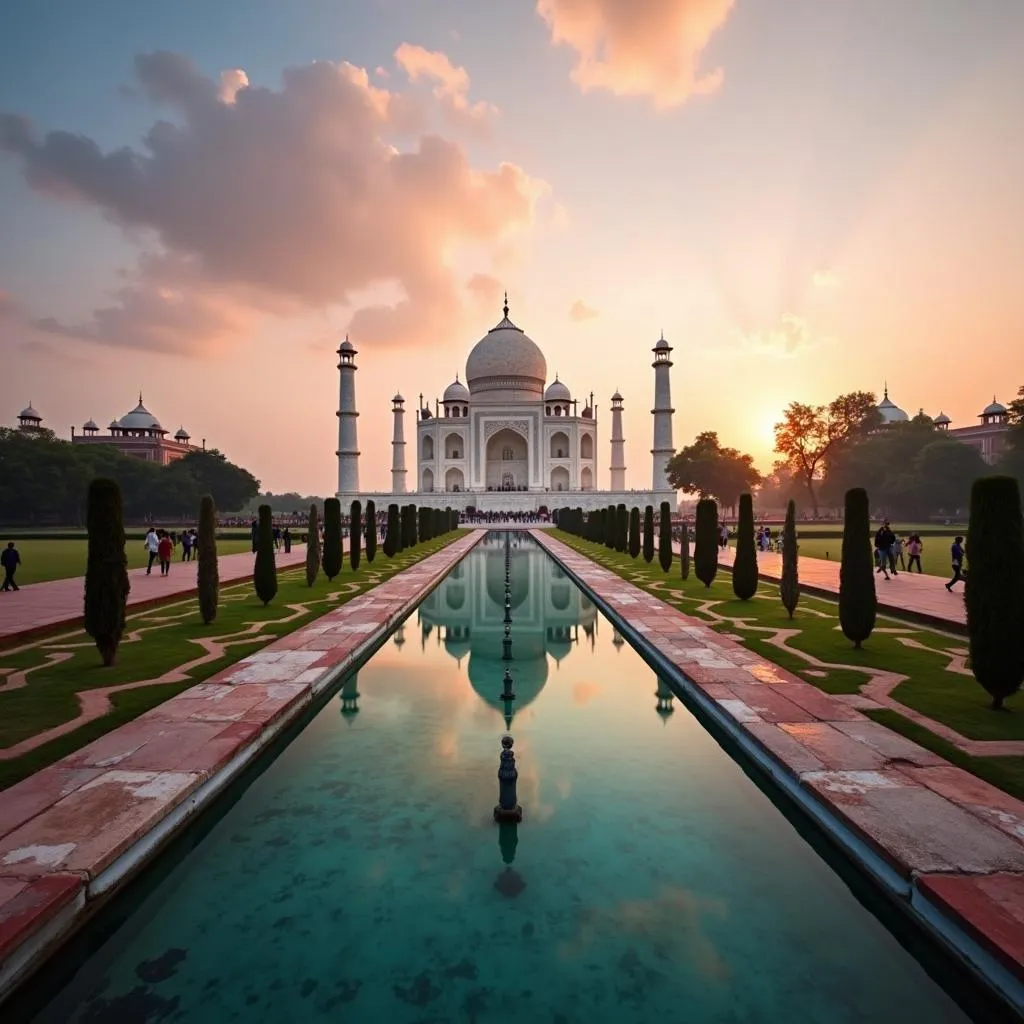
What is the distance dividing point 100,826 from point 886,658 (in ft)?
22.3

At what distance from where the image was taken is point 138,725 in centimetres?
463

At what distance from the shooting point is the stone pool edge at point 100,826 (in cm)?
245

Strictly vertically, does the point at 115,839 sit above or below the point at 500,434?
below

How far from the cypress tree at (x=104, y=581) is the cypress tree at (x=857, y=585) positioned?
289 inches

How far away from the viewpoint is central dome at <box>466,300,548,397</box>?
52062 millimetres

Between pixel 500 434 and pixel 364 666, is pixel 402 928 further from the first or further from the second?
pixel 500 434

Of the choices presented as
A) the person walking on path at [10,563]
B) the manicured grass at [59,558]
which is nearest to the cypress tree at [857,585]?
the person walking on path at [10,563]

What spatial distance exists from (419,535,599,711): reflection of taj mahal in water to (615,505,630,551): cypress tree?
5.26 meters

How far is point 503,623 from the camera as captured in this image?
9.46m

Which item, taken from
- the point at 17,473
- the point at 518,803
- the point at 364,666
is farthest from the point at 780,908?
the point at 17,473

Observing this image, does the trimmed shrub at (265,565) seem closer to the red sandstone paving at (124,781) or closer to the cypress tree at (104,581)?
the cypress tree at (104,581)

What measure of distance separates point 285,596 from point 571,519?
22.1m

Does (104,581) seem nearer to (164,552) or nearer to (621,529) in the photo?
(164,552)

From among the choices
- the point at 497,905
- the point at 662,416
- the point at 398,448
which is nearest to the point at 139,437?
the point at 398,448
